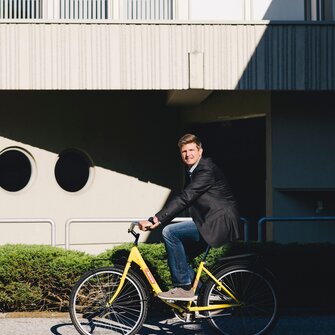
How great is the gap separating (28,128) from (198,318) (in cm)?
921

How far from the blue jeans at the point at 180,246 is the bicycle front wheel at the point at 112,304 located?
0.34m

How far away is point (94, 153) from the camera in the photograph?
16.4 meters

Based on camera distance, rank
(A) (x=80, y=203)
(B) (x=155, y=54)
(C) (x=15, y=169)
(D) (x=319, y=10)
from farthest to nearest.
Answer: (A) (x=80, y=203) < (C) (x=15, y=169) < (D) (x=319, y=10) < (B) (x=155, y=54)

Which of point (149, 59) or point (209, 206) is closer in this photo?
point (209, 206)

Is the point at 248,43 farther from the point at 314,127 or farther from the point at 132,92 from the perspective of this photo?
the point at 132,92

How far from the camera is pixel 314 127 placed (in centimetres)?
1405

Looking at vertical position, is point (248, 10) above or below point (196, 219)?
above

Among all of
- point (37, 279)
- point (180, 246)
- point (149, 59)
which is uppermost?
point (149, 59)

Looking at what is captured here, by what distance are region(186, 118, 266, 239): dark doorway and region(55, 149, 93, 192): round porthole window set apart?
2267 millimetres

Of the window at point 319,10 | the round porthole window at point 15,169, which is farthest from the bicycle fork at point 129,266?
the round porthole window at point 15,169

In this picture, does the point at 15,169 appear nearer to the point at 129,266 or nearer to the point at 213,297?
the point at 129,266

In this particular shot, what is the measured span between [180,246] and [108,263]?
1.93 m

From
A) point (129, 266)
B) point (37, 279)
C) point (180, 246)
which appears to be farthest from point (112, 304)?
point (37, 279)

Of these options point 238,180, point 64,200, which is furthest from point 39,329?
point 238,180
